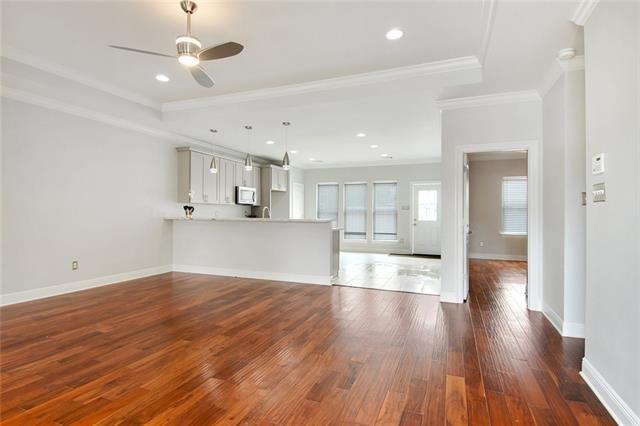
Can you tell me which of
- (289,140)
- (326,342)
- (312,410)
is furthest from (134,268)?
(312,410)

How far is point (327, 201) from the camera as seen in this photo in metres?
10.8

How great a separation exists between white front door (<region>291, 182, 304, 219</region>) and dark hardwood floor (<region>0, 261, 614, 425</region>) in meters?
6.14

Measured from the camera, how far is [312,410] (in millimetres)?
1910

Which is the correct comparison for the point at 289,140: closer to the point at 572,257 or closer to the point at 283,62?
the point at 283,62

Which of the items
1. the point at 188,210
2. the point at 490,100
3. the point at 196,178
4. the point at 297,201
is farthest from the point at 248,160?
the point at 297,201

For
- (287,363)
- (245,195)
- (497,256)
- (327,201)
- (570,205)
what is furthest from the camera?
(327,201)

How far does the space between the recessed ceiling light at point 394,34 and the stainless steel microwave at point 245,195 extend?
220 inches

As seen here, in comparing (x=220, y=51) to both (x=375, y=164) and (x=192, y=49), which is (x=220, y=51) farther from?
(x=375, y=164)

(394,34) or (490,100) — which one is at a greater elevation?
(394,34)

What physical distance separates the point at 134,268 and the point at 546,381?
5864 mm

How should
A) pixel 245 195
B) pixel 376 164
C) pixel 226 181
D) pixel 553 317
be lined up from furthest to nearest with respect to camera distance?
pixel 376 164 → pixel 245 195 → pixel 226 181 → pixel 553 317

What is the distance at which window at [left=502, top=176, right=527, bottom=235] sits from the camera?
8.22 m

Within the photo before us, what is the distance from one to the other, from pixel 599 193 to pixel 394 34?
7.35 feet

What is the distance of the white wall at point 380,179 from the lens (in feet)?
31.4
